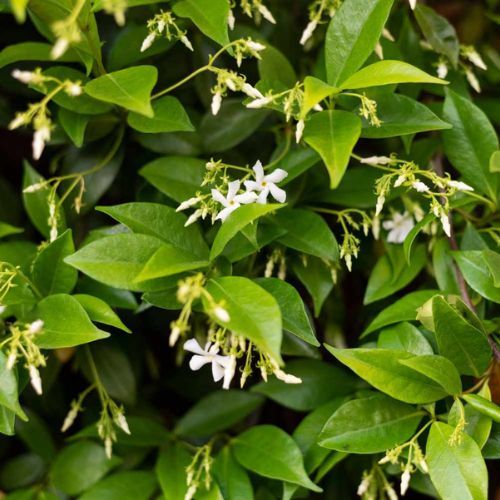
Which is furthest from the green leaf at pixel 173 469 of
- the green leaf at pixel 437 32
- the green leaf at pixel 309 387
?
the green leaf at pixel 437 32

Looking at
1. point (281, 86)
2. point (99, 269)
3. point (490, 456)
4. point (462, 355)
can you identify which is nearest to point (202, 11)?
point (281, 86)

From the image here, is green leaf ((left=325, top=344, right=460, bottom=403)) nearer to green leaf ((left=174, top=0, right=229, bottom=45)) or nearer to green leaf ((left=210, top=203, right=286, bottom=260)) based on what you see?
green leaf ((left=210, top=203, right=286, bottom=260))

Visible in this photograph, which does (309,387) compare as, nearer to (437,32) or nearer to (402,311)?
(402,311)

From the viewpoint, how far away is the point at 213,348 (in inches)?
34.3

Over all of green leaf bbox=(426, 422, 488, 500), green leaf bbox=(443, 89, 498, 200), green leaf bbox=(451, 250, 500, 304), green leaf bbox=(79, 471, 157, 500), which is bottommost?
green leaf bbox=(79, 471, 157, 500)

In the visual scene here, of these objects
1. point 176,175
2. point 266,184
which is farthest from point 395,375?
point 176,175

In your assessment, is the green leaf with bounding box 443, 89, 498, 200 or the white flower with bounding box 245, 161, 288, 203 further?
the green leaf with bounding box 443, 89, 498, 200

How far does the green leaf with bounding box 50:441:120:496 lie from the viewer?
1.16 metres

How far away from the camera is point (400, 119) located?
0.99m

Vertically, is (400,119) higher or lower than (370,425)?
higher

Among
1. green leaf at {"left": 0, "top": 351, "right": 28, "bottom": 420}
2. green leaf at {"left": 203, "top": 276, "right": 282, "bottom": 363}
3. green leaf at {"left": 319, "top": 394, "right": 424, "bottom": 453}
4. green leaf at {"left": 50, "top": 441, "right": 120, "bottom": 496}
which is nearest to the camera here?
green leaf at {"left": 203, "top": 276, "right": 282, "bottom": 363}

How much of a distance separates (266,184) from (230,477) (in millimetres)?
450

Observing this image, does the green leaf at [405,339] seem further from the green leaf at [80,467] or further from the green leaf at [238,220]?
the green leaf at [80,467]

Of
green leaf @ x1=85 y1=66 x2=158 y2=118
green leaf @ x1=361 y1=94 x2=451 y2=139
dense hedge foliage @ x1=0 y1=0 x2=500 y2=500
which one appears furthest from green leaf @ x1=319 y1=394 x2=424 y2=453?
green leaf @ x1=85 y1=66 x2=158 y2=118
